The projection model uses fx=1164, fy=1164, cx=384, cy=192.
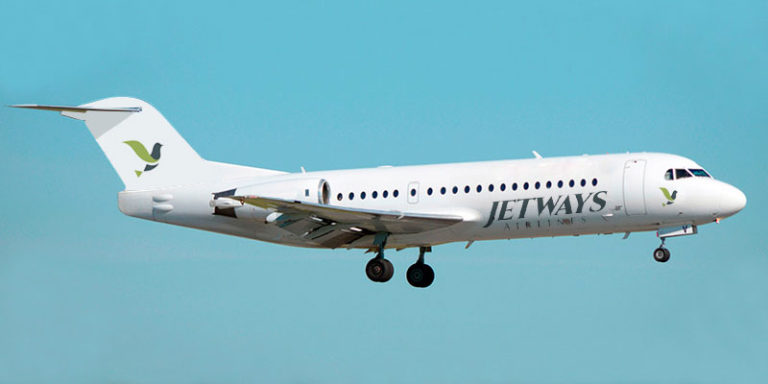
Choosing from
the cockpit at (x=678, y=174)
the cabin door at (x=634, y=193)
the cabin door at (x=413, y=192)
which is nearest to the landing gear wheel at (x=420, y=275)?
the cabin door at (x=413, y=192)

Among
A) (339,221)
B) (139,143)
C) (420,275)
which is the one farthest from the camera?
(139,143)

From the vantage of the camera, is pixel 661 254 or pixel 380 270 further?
pixel 380 270

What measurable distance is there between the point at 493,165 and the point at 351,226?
15.2 feet

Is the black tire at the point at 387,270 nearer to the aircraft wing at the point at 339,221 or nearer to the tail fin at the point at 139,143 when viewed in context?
the aircraft wing at the point at 339,221

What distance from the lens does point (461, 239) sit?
34844 millimetres

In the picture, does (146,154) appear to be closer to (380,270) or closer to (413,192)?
(380,270)

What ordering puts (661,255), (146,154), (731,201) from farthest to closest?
(146,154) < (661,255) < (731,201)

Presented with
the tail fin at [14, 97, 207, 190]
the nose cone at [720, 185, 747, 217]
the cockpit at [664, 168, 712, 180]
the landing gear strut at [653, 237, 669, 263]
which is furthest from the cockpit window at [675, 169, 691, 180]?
the tail fin at [14, 97, 207, 190]

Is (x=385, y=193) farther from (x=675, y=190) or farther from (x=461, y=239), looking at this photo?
(x=675, y=190)

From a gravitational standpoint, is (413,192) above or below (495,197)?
above

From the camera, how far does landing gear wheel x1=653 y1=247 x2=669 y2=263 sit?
1291 inches

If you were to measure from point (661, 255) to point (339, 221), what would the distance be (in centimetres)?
936

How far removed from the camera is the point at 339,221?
34562mm

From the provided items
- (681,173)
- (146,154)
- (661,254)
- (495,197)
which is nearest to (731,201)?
(681,173)
